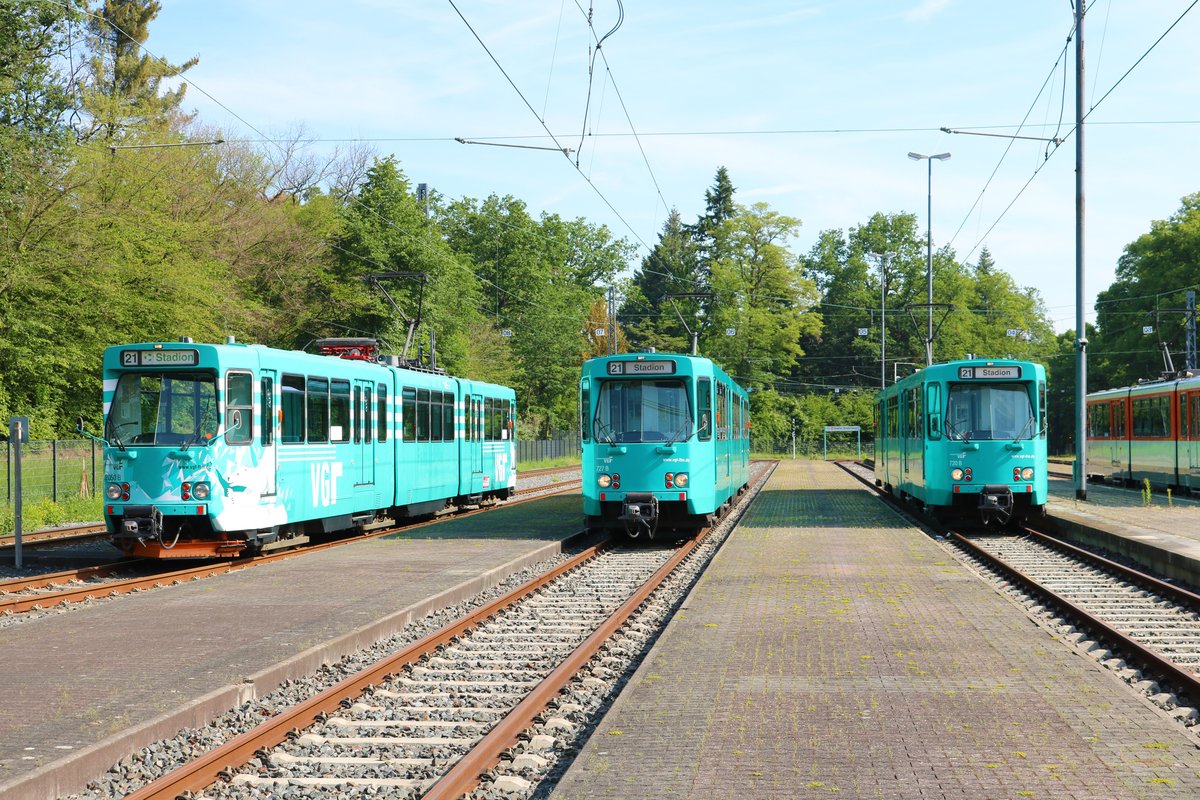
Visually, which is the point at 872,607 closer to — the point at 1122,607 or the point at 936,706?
the point at 1122,607

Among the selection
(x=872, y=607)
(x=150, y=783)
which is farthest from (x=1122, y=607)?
(x=150, y=783)

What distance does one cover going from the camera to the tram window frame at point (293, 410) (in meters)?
17.6

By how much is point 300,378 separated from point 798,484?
86.1ft

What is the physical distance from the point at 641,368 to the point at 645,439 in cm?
113

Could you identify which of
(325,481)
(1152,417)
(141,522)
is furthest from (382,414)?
(1152,417)

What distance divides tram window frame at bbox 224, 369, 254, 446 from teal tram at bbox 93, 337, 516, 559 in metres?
0.02

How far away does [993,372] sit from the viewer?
22016 mm

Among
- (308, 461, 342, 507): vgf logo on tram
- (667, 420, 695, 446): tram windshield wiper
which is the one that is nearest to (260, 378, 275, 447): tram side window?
(308, 461, 342, 507): vgf logo on tram

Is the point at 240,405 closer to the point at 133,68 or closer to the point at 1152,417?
the point at 1152,417

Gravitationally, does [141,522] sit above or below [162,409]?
below

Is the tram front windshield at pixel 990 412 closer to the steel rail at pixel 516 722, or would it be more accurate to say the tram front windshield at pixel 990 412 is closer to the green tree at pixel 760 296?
the steel rail at pixel 516 722

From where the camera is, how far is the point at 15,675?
880 centimetres

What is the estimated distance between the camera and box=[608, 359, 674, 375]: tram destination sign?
1984 cm

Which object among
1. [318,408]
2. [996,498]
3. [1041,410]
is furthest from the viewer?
A: [1041,410]
